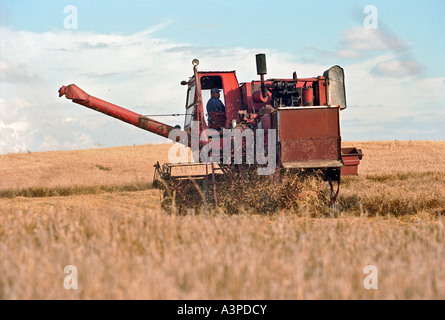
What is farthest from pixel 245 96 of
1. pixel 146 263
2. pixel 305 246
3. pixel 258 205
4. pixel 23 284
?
pixel 23 284

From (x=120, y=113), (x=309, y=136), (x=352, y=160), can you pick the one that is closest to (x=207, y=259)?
(x=309, y=136)

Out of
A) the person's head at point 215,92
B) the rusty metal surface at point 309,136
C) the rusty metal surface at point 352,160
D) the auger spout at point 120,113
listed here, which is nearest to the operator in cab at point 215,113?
the person's head at point 215,92

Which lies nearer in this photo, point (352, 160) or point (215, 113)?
point (215, 113)

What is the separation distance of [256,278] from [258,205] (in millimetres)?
6134

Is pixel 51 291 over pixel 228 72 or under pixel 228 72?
under

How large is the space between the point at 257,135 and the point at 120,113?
3580 mm

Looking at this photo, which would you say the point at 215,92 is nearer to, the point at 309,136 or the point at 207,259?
the point at 309,136

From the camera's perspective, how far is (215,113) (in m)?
11.5

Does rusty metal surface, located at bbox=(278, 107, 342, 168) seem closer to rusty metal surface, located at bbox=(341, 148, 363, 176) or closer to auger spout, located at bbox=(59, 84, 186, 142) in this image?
rusty metal surface, located at bbox=(341, 148, 363, 176)

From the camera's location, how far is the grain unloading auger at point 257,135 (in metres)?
9.45

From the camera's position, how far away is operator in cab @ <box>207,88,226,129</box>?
1150cm

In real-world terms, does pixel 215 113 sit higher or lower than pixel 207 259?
higher
